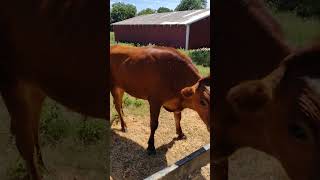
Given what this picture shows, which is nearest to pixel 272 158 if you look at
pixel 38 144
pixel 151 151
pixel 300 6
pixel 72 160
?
pixel 300 6

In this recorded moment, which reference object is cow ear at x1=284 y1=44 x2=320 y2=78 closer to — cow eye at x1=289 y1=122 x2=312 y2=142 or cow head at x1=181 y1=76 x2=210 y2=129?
cow eye at x1=289 y1=122 x2=312 y2=142

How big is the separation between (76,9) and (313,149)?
1341mm

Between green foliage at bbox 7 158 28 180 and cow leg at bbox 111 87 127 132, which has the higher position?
green foliage at bbox 7 158 28 180

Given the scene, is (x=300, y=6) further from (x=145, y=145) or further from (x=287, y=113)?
(x=145, y=145)

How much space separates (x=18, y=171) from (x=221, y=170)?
44.8 inches

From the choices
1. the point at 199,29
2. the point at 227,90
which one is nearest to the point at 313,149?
the point at 227,90

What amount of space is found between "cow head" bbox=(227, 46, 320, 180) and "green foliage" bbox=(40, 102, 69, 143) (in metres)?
0.93

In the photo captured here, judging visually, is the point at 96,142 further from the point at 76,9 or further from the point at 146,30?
the point at 146,30

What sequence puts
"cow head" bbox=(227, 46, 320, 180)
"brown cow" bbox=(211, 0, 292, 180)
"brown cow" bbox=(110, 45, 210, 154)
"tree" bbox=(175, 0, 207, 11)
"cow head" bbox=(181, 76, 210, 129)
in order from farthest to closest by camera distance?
1. "tree" bbox=(175, 0, 207, 11)
2. "brown cow" bbox=(110, 45, 210, 154)
3. "cow head" bbox=(181, 76, 210, 129)
4. "brown cow" bbox=(211, 0, 292, 180)
5. "cow head" bbox=(227, 46, 320, 180)

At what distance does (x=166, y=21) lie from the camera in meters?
12.6

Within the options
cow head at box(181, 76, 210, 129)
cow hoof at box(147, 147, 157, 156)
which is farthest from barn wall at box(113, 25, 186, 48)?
cow head at box(181, 76, 210, 129)

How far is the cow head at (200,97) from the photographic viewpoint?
11.3 feet

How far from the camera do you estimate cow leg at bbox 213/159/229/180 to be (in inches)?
80.6

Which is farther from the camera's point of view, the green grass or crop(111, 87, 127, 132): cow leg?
crop(111, 87, 127, 132): cow leg
